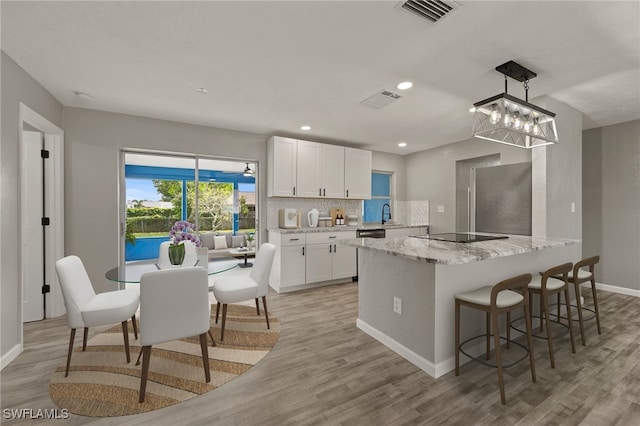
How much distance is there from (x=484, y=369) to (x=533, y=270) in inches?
52.3

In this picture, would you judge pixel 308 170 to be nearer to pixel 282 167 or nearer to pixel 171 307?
pixel 282 167

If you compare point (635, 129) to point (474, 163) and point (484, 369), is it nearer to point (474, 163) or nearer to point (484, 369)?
point (474, 163)

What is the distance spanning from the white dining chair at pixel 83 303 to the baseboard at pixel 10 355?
0.60 meters

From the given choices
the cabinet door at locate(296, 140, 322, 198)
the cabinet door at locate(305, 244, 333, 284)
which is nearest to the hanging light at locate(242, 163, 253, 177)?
the cabinet door at locate(296, 140, 322, 198)

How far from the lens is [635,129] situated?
3941 millimetres

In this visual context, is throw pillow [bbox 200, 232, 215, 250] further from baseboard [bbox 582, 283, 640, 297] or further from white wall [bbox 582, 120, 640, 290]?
white wall [bbox 582, 120, 640, 290]

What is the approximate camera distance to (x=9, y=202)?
2312 millimetres

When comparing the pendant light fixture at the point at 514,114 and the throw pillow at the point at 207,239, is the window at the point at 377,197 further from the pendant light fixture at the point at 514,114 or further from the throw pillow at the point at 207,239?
the pendant light fixture at the point at 514,114

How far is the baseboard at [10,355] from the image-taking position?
217cm

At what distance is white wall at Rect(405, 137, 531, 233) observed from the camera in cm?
490

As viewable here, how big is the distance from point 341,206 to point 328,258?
1266 mm

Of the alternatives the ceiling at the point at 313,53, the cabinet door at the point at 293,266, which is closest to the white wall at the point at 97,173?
the ceiling at the point at 313,53

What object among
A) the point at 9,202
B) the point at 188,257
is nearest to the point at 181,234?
the point at 188,257

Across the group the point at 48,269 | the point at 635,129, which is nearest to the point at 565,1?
the point at 635,129
